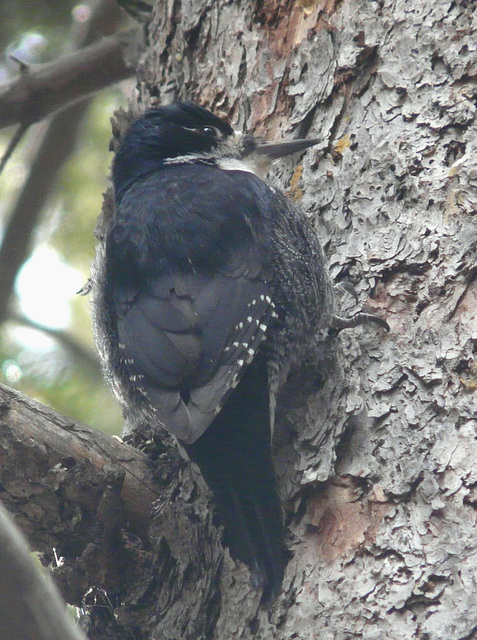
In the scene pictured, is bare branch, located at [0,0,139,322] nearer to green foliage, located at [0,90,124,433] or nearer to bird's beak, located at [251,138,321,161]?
green foliage, located at [0,90,124,433]

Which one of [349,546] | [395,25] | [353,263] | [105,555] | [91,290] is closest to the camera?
[349,546]

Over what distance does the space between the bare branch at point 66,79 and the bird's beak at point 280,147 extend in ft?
4.05

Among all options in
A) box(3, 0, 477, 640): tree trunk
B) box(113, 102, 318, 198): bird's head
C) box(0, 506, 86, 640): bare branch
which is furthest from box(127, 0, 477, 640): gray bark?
box(0, 506, 86, 640): bare branch

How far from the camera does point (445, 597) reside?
69.5 inches

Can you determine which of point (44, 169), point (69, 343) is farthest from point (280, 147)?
point (69, 343)

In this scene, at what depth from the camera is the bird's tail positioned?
80.7 inches

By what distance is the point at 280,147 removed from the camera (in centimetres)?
278

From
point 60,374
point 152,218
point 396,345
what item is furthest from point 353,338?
point 60,374

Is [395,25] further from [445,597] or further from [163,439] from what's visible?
[445,597]

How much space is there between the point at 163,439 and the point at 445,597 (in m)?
1.07

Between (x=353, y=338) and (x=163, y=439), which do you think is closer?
(x=353, y=338)

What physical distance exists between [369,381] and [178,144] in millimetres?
1341

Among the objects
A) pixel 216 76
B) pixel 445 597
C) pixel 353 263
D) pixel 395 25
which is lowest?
pixel 445 597

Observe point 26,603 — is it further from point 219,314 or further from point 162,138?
point 162,138
